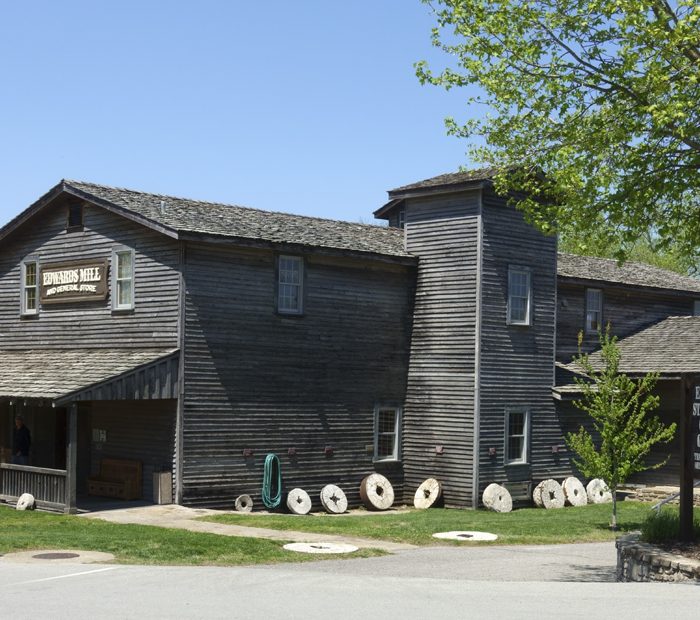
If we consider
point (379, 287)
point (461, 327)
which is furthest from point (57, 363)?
point (461, 327)

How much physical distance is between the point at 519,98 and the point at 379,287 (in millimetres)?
12252

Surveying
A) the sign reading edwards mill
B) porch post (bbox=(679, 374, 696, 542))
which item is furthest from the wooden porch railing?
porch post (bbox=(679, 374, 696, 542))

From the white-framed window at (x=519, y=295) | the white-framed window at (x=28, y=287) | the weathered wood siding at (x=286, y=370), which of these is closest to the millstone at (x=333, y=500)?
the weathered wood siding at (x=286, y=370)

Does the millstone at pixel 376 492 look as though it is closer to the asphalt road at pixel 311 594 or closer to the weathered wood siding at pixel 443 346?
the weathered wood siding at pixel 443 346

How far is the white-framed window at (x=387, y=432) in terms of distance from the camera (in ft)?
102

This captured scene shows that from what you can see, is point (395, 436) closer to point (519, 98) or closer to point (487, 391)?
point (487, 391)

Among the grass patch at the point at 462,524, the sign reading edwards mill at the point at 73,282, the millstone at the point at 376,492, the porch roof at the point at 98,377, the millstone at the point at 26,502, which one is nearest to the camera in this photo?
the grass patch at the point at 462,524

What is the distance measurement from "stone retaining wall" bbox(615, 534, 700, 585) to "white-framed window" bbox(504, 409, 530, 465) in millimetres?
13643

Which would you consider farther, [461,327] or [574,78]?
[461,327]

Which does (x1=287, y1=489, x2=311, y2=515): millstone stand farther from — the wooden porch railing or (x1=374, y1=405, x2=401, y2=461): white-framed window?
the wooden porch railing

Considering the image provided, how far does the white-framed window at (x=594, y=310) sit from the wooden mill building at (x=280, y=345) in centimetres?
181

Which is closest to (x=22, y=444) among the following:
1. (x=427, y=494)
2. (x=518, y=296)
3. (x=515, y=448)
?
(x=427, y=494)

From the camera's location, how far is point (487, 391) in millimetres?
30266

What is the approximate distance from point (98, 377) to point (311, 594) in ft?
42.1
